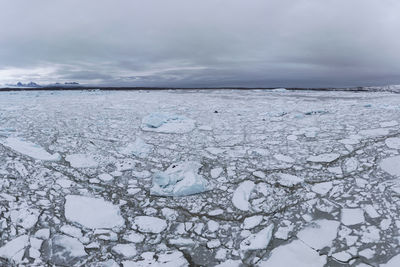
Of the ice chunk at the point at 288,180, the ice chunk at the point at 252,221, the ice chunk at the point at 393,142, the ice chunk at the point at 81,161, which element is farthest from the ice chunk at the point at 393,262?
the ice chunk at the point at 81,161

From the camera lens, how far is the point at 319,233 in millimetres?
1565

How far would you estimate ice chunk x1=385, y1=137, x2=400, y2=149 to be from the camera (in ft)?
9.01

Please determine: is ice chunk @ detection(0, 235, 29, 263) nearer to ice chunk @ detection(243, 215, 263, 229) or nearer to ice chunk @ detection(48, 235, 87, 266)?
ice chunk @ detection(48, 235, 87, 266)

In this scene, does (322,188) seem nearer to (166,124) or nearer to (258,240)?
(258,240)

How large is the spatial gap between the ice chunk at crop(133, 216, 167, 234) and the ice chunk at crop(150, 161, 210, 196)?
0.34 m

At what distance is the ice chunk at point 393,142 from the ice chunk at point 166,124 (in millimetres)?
2835

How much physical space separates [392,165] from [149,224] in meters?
2.41

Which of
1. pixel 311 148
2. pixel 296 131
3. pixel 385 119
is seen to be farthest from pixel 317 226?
pixel 385 119

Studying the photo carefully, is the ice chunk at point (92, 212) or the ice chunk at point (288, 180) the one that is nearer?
the ice chunk at point (92, 212)

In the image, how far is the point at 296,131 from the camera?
380 cm

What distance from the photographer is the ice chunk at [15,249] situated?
4.41 ft

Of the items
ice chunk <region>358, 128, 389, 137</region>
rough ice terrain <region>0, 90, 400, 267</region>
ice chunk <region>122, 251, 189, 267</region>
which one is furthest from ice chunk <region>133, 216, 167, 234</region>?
ice chunk <region>358, 128, 389, 137</region>

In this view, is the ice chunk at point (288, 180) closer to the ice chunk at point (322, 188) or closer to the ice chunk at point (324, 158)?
the ice chunk at point (322, 188)

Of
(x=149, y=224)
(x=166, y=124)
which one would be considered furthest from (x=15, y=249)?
(x=166, y=124)
